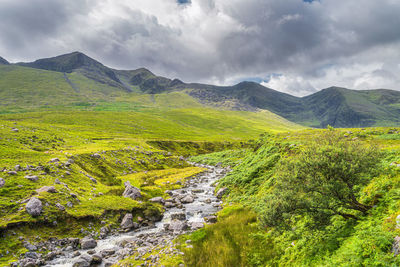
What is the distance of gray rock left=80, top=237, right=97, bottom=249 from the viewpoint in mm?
15958

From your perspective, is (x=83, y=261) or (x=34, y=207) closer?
(x=83, y=261)

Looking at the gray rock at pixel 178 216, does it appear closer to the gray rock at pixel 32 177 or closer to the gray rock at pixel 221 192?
the gray rock at pixel 221 192

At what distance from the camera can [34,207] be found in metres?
16.4

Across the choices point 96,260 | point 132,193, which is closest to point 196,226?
point 96,260

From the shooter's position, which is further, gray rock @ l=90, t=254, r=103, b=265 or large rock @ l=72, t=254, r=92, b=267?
gray rock @ l=90, t=254, r=103, b=265

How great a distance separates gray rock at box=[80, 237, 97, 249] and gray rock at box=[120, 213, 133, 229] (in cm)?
351

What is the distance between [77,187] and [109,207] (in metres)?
6.09

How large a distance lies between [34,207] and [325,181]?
2320cm

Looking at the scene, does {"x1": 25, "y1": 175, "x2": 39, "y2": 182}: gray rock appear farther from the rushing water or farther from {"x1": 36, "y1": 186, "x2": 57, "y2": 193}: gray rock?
the rushing water

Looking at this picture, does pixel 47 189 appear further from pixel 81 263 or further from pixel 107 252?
pixel 107 252

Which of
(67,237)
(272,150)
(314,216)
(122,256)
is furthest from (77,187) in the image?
(272,150)

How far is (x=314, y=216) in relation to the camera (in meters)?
10.4

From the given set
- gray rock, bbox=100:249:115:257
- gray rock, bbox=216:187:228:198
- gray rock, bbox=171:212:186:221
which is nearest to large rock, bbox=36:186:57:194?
gray rock, bbox=100:249:115:257

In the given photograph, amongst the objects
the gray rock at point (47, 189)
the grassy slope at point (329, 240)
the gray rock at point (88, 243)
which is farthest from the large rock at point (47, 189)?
the grassy slope at point (329, 240)
